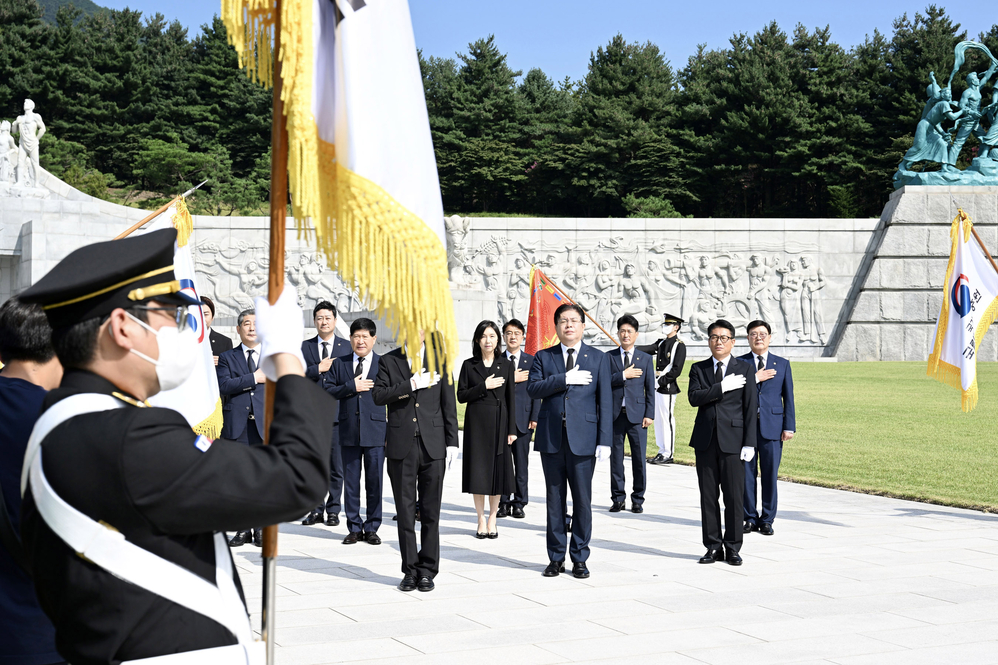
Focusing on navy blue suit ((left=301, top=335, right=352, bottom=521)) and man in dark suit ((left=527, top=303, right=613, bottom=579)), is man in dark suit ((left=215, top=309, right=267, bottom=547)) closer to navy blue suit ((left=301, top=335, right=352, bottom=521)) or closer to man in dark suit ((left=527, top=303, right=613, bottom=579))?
navy blue suit ((left=301, top=335, right=352, bottom=521))

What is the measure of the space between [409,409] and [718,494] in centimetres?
220

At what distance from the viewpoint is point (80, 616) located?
1.67 m

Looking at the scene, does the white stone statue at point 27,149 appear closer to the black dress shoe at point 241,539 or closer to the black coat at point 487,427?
the black dress shoe at point 241,539

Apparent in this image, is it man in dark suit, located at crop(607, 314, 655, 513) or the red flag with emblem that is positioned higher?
the red flag with emblem

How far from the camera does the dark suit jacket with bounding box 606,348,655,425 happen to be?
9.20m

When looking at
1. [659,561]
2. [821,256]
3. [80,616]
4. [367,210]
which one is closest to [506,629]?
[659,561]

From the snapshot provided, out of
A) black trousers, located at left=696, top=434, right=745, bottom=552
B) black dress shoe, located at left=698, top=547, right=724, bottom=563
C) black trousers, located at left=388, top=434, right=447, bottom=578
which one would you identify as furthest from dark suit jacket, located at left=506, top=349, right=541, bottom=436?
black dress shoe, located at left=698, top=547, right=724, bottom=563

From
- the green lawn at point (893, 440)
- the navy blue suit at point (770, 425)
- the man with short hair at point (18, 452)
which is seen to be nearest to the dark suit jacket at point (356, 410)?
the navy blue suit at point (770, 425)

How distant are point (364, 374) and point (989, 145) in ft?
86.9

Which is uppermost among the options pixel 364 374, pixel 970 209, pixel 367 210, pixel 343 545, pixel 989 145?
pixel 989 145

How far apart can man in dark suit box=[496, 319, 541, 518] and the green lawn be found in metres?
3.18

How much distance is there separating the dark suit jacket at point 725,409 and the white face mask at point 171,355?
5199 millimetres

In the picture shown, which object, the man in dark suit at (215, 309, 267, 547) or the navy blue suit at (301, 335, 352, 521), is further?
the navy blue suit at (301, 335, 352, 521)

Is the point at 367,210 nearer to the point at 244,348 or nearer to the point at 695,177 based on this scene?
the point at 244,348
